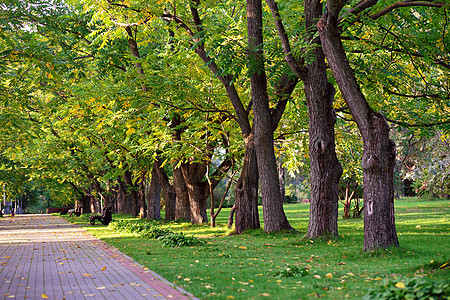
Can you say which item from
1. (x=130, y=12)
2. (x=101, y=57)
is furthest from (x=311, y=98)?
(x=101, y=57)

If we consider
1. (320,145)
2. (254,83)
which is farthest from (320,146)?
(254,83)

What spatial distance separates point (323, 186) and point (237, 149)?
23.9 feet

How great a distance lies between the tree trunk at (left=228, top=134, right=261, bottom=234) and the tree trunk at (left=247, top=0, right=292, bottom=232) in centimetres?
114

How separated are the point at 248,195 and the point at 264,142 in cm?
232

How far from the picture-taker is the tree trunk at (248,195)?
17562 mm

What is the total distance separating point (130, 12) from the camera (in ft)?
51.5

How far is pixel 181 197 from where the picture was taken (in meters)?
26.1

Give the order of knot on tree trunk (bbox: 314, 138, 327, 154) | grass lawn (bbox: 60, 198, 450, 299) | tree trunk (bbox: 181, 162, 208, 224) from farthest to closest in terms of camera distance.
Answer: tree trunk (bbox: 181, 162, 208, 224) < knot on tree trunk (bbox: 314, 138, 327, 154) < grass lawn (bbox: 60, 198, 450, 299)

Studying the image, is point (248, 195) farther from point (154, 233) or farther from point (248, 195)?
point (154, 233)

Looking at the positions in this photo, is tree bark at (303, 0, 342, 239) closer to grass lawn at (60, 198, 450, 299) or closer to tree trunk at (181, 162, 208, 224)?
grass lawn at (60, 198, 450, 299)

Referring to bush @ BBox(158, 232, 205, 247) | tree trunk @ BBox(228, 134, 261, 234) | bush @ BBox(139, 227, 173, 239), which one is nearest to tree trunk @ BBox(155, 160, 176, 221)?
bush @ BBox(139, 227, 173, 239)

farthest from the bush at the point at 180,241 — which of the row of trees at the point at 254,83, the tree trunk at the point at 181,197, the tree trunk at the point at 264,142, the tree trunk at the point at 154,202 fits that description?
the tree trunk at the point at 154,202

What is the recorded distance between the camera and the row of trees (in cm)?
1107

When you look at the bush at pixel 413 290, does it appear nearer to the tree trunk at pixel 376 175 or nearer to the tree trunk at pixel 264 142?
the tree trunk at pixel 376 175
